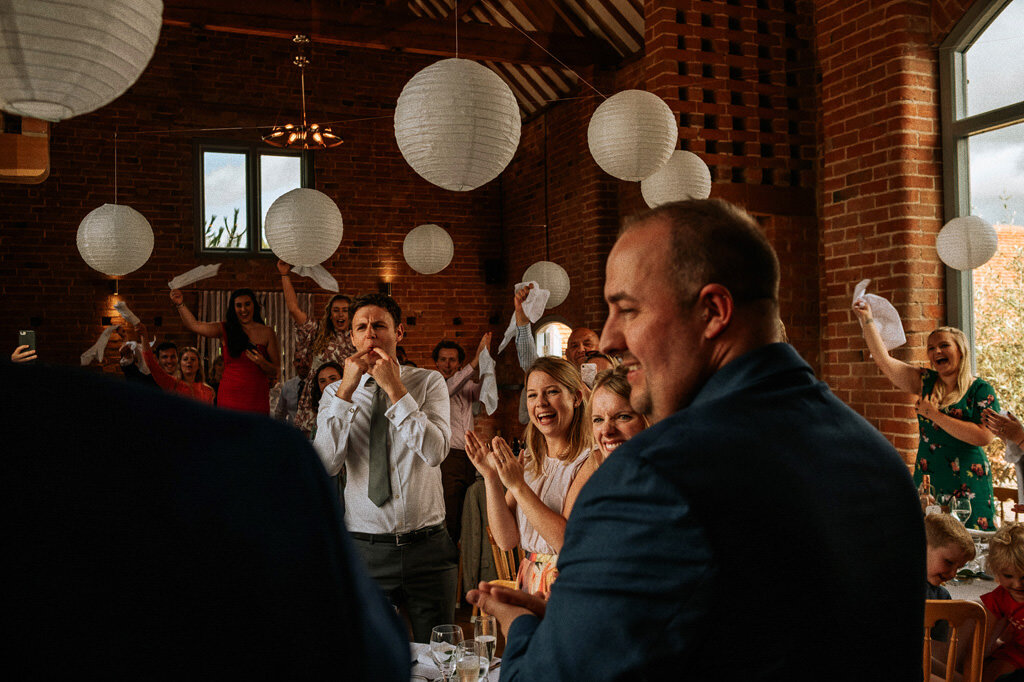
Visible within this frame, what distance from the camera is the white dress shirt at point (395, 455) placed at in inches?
107

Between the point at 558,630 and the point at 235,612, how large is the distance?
561mm

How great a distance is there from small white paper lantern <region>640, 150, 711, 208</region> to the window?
6.02m

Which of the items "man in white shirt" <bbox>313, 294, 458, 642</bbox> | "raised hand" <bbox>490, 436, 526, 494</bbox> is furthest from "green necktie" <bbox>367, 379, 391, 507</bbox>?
"raised hand" <bbox>490, 436, 526, 494</bbox>

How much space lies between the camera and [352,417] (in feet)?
9.30

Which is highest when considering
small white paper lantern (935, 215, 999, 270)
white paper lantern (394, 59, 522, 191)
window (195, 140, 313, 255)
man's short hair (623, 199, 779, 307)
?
window (195, 140, 313, 255)

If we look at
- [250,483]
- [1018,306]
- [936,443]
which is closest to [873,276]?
[1018,306]

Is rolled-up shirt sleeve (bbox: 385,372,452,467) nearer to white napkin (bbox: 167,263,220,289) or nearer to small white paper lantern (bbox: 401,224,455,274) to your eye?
white napkin (bbox: 167,263,220,289)

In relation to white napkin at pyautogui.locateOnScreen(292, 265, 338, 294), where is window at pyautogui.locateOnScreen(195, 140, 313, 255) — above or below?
above

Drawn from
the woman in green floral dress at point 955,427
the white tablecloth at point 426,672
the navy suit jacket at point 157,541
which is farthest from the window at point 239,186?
the navy suit jacket at point 157,541

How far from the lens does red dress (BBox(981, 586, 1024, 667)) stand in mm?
2469

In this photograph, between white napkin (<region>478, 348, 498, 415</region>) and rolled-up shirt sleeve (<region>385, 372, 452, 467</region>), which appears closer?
rolled-up shirt sleeve (<region>385, 372, 452, 467</region>)

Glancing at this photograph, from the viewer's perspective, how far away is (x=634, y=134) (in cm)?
369

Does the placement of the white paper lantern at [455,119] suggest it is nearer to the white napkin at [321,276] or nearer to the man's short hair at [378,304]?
the man's short hair at [378,304]

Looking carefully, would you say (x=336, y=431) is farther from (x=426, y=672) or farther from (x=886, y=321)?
(x=886, y=321)
